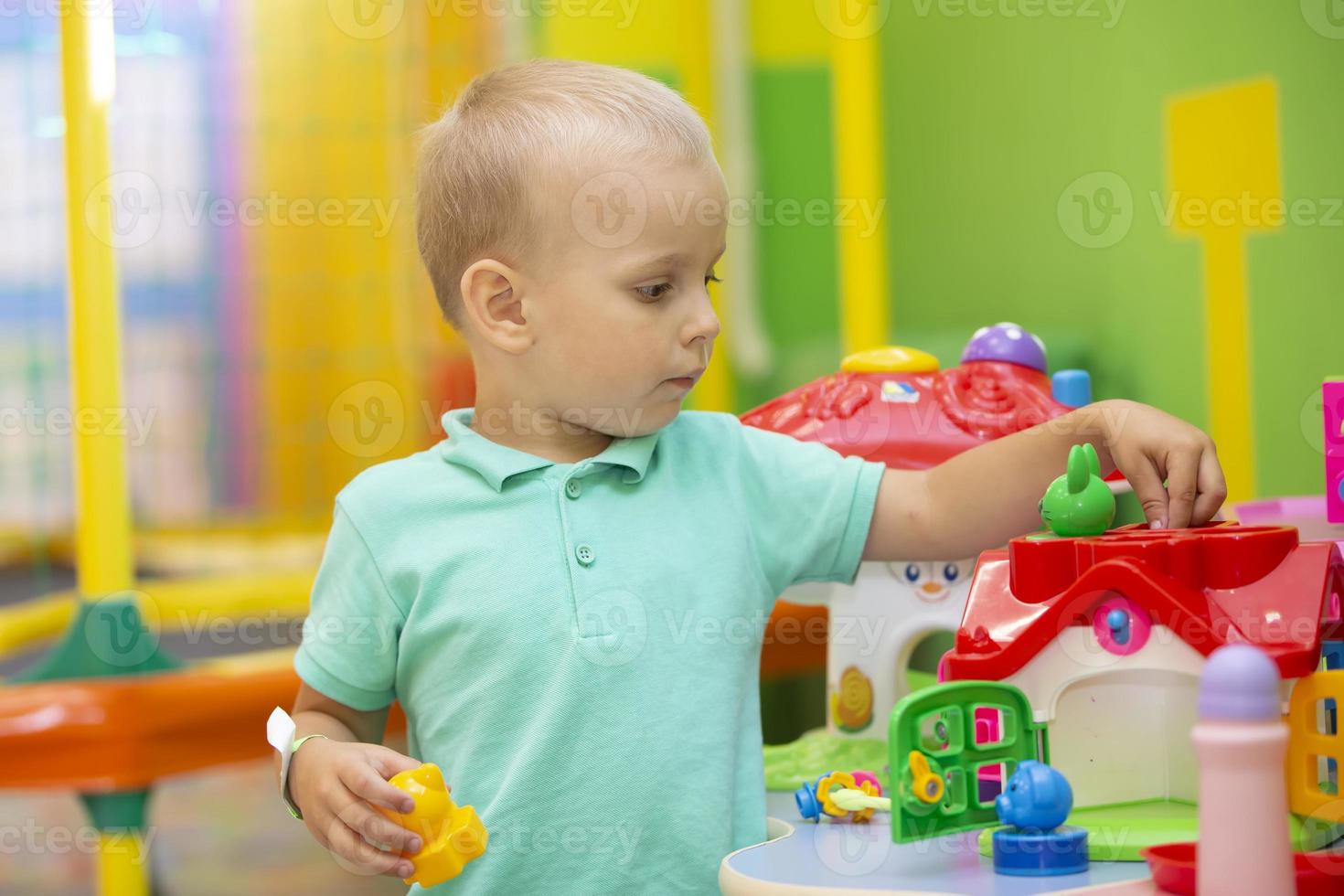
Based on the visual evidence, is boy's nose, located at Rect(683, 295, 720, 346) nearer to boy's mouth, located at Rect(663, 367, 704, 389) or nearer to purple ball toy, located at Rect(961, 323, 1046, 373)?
boy's mouth, located at Rect(663, 367, 704, 389)

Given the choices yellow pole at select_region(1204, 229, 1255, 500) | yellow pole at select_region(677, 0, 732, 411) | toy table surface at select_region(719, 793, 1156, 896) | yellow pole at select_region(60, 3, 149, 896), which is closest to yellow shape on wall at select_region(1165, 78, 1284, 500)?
yellow pole at select_region(1204, 229, 1255, 500)

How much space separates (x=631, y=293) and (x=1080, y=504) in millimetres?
287

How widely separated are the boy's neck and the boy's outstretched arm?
0.60 ft

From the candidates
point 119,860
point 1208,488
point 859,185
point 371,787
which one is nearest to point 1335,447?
point 1208,488

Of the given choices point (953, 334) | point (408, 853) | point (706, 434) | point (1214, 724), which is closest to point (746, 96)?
point (953, 334)

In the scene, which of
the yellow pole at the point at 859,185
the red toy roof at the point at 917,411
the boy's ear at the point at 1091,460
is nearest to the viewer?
the boy's ear at the point at 1091,460

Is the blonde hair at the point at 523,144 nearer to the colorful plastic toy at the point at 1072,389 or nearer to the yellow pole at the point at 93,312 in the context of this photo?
the colorful plastic toy at the point at 1072,389

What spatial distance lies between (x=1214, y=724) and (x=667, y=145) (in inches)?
19.3

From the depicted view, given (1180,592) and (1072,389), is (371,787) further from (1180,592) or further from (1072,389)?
(1072,389)

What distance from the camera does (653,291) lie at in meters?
0.84

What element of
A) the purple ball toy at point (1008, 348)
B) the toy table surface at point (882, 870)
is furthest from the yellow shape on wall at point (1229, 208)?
the toy table surface at point (882, 870)

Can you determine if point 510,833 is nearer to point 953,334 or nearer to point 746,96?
point 953,334

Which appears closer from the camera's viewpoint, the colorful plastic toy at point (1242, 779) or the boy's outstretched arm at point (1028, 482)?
the colorful plastic toy at point (1242, 779)

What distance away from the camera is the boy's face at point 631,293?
829 mm
